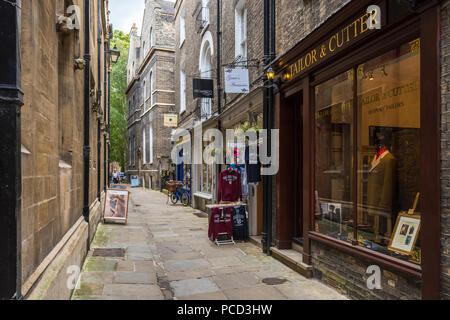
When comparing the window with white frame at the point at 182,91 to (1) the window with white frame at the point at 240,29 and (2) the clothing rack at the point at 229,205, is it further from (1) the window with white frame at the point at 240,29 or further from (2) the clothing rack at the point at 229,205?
(2) the clothing rack at the point at 229,205

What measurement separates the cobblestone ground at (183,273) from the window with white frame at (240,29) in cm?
556

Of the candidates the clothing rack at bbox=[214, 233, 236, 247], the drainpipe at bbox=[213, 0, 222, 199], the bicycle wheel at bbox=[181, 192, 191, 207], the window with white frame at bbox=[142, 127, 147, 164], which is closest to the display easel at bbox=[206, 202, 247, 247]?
the clothing rack at bbox=[214, 233, 236, 247]

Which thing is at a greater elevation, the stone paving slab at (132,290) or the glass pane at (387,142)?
the glass pane at (387,142)

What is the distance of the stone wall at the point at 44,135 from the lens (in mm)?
3057

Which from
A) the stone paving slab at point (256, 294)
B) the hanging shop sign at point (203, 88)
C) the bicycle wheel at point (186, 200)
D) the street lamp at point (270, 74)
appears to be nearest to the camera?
the stone paving slab at point (256, 294)

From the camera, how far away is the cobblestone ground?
16.6 ft

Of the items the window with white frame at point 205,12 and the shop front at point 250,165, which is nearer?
the shop front at point 250,165

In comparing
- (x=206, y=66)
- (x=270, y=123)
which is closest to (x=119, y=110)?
(x=206, y=66)

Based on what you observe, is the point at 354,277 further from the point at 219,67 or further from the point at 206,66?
the point at 206,66

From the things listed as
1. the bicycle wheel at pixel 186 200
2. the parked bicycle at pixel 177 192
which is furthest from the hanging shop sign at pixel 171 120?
the bicycle wheel at pixel 186 200

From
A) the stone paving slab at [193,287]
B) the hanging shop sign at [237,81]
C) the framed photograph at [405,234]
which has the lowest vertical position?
the stone paving slab at [193,287]

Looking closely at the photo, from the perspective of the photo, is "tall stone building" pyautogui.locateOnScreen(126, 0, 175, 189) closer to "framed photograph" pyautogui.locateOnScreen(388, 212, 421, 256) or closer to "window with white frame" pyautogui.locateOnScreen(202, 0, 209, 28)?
"window with white frame" pyautogui.locateOnScreen(202, 0, 209, 28)
